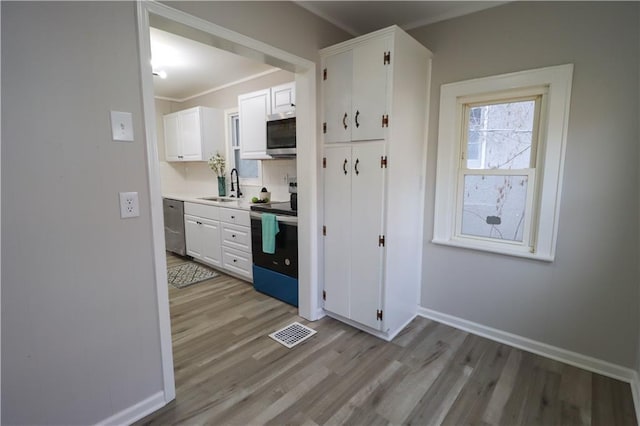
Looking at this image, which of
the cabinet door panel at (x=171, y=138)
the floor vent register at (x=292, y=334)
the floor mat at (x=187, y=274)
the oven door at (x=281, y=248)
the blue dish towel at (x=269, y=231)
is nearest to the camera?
the floor vent register at (x=292, y=334)

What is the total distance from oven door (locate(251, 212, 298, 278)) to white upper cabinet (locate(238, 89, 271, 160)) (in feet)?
2.82

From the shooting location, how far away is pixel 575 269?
6.82 feet

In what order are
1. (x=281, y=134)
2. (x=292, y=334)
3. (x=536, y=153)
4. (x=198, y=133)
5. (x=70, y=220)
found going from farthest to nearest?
(x=198, y=133), (x=281, y=134), (x=292, y=334), (x=536, y=153), (x=70, y=220)

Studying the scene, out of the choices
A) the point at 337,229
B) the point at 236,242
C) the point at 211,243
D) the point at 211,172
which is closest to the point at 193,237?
the point at 211,243

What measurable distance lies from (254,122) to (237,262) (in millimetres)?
1659

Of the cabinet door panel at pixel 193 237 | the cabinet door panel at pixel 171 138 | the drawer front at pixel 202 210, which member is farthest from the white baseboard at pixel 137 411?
the cabinet door panel at pixel 171 138

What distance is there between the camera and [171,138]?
5082 millimetres

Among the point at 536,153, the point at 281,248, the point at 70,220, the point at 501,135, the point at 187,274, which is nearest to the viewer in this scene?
the point at 70,220

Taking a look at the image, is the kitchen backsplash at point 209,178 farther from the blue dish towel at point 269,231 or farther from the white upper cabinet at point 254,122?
the blue dish towel at point 269,231

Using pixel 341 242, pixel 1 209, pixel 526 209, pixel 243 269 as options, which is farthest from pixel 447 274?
pixel 1 209

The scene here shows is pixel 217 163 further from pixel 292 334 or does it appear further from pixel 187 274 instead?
pixel 292 334

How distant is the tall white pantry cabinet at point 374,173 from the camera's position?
221cm

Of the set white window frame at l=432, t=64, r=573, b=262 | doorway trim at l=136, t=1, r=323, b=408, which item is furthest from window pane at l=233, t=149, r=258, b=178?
white window frame at l=432, t=64, r=573, b=262

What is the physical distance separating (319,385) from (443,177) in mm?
1828
